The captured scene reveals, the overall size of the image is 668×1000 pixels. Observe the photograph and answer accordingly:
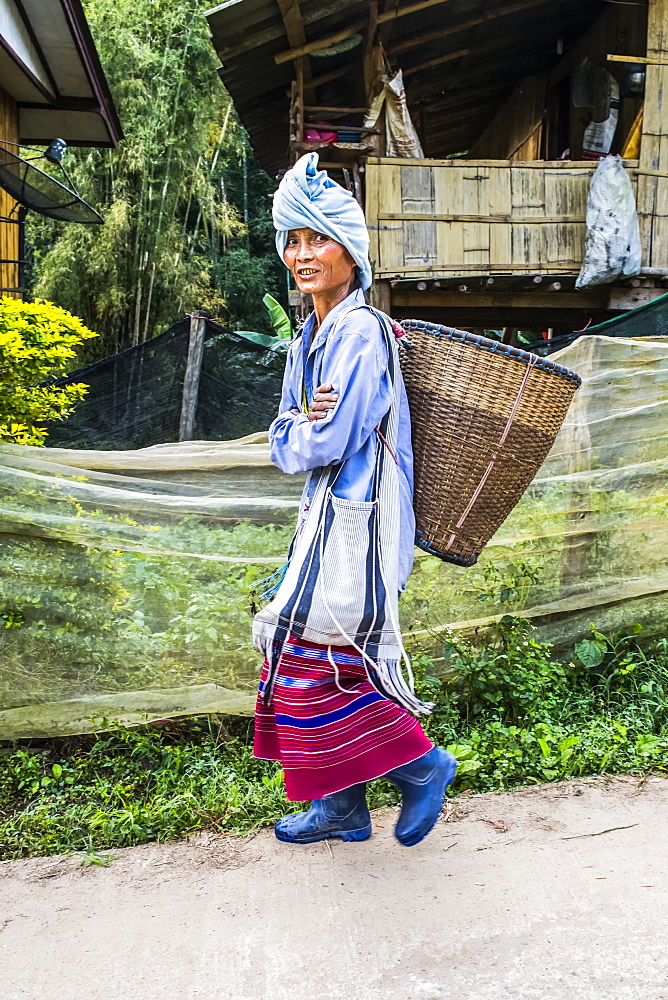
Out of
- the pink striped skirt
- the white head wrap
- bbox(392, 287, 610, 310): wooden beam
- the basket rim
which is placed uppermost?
bbox(392, 287, 610, 310): wooden beam

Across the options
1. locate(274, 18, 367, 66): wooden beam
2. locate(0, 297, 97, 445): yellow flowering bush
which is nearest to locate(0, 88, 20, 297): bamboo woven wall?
locate(274, 18, 367, 66): wooden beam

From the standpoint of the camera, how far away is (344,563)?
2.32 metres

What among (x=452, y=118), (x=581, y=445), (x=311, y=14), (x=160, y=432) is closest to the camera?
(x=581, y=445)

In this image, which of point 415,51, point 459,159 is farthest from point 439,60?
point 459,159

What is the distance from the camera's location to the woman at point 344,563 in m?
2.32

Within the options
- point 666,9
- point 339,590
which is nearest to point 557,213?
point 666,9

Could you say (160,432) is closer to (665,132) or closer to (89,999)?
(89,999)

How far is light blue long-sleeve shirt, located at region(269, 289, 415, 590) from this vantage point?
7.30 feet

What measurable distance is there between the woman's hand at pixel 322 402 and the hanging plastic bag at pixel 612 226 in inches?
260

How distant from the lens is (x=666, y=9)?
8117mm

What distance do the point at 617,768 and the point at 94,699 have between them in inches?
77.3

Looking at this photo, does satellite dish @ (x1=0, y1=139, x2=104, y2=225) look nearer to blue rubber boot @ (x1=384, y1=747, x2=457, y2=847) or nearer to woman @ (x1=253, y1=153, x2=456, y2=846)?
woman @ (x1=253, y1=153, x2=456, y2=846)

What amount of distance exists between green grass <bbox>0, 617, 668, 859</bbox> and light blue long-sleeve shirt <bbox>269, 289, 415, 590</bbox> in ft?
3.64

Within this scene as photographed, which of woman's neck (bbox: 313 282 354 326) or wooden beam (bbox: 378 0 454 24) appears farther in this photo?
wooden beam (bbox: 378 0 454 24)
